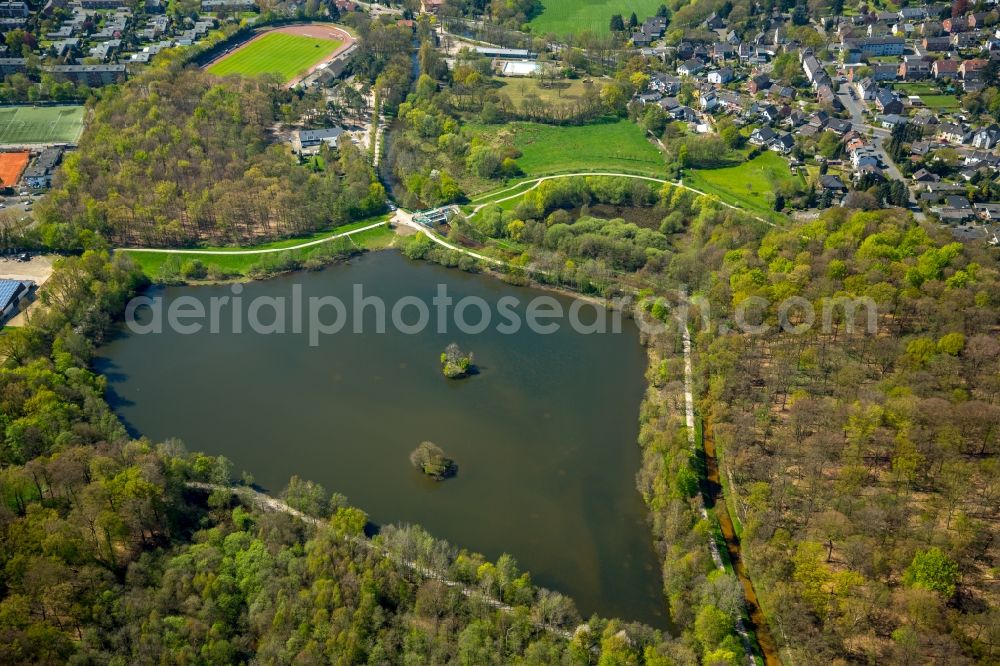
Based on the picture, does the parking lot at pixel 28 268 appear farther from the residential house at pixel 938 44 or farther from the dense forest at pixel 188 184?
the residential house at pixel 938 44

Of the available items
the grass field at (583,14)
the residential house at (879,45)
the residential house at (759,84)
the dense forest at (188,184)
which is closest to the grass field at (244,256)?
the dense forest at (188,184)

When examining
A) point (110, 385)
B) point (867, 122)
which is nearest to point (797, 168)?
point (867, 122)

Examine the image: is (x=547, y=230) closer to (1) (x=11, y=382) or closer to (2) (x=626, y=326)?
(2) (x=626, y=326)

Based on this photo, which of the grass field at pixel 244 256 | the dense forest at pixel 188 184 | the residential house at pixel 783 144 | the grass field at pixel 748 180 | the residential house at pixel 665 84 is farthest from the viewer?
the residential house at pixel 665 84

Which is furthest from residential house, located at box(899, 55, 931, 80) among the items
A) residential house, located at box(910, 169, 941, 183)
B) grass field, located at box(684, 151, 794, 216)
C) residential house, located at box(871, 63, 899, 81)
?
grass field, located at box(684, 151, 794, 216)

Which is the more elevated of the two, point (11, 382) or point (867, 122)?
point (867, 122)
